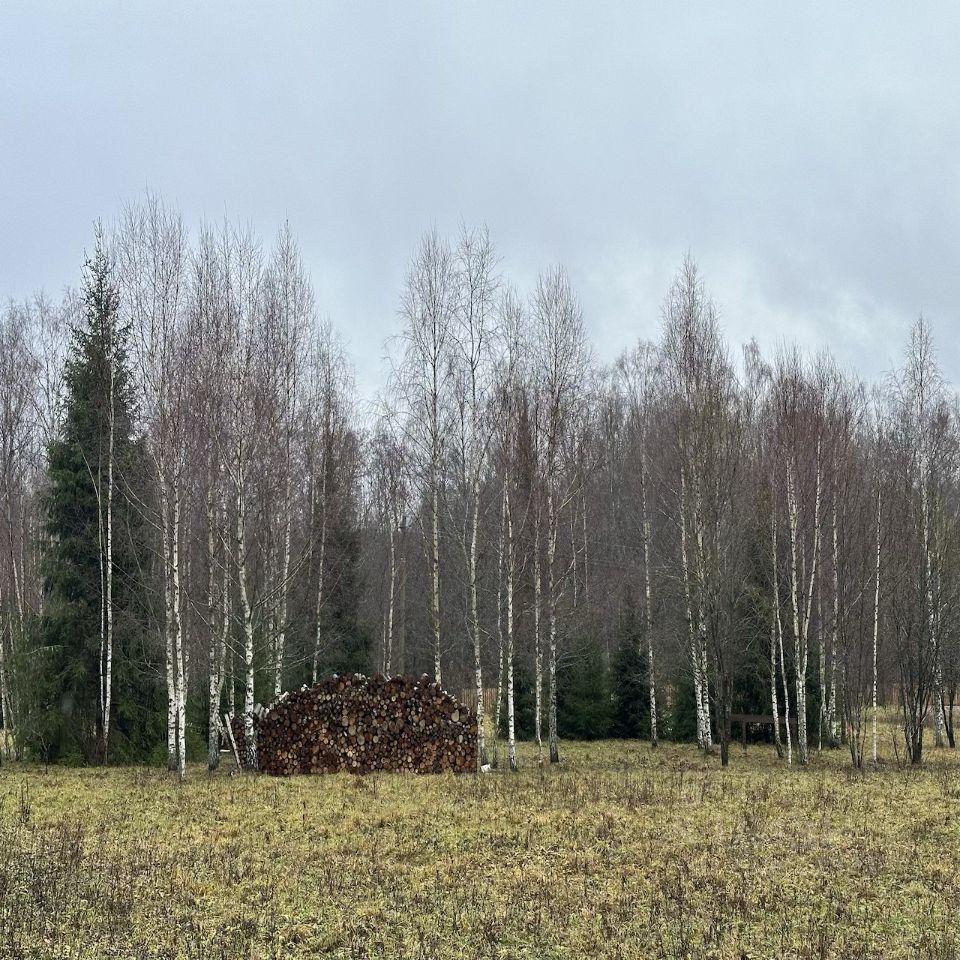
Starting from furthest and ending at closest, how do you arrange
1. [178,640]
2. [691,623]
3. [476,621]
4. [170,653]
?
[691,623], [476,621], [170,653], [178,640]

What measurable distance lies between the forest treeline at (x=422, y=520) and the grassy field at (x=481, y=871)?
3.84 m

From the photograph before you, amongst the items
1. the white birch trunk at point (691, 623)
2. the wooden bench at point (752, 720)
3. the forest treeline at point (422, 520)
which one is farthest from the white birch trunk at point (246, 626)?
the wooden bench at point (752, 720)

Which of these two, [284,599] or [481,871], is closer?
[481,871]

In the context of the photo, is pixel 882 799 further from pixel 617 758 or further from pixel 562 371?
pixel 562 371

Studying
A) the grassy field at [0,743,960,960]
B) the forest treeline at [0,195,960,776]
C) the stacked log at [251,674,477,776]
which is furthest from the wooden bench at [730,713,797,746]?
the stacked log at [251,674,477,776]

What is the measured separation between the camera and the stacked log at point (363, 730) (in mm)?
15453

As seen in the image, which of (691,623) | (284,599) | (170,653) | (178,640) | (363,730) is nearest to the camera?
(178,640)

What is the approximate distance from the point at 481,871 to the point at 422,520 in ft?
40.5

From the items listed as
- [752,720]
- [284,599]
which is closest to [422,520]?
[284,599]

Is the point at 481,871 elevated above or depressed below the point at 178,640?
below

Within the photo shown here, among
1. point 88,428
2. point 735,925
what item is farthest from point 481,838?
point 88,428

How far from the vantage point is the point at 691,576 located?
66.1ft

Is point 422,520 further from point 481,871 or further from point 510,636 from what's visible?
point 481,871

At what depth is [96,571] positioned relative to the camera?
1694 cm
